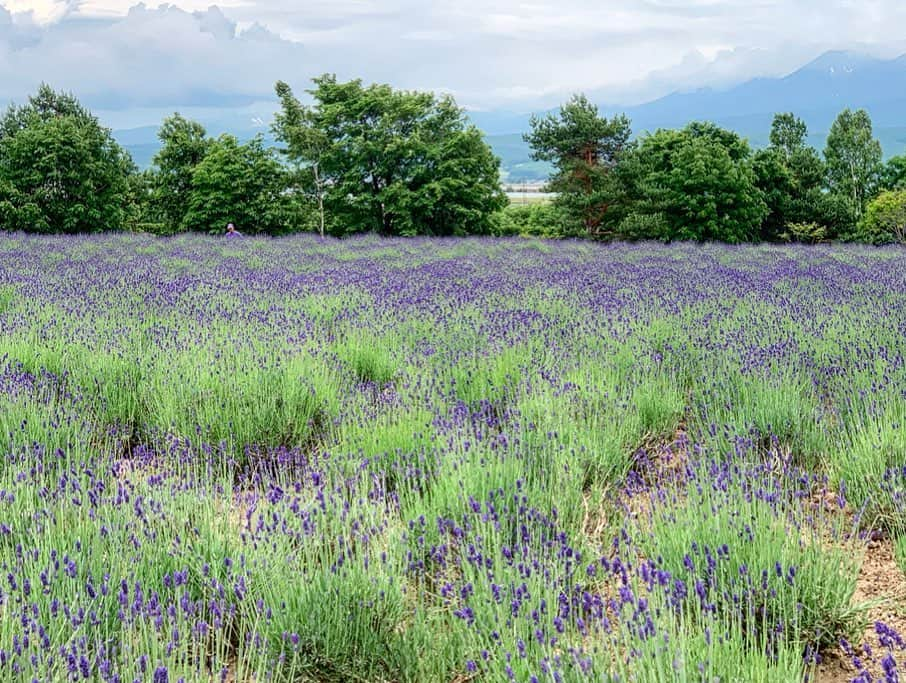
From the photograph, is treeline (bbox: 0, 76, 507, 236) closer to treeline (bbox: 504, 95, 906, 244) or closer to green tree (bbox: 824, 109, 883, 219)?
treeline (bbox: 504, 95, 906, 244)

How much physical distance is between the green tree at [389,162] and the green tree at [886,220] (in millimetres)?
15642

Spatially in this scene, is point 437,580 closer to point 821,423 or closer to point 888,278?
point 821,423

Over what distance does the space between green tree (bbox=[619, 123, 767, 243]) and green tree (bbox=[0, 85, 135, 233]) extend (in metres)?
19.5

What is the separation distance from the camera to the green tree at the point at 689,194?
89.9 feet

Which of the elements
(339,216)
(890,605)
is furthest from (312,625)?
(339,216)

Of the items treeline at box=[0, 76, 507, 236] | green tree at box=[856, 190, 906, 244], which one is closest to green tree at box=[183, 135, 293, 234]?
treeline at box=[0, 76, 507, 236]

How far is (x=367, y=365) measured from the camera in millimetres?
4855

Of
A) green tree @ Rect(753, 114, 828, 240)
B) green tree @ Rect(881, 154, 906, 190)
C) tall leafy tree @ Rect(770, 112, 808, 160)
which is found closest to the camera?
green tree @ Rect(753, 114, 828, 240)

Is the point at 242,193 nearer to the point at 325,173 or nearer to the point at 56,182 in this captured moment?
the point at 325,173

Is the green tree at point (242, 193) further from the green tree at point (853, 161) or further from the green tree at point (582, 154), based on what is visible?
the green tree at point (853, 161)

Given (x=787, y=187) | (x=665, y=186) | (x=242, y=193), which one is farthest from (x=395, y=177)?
(x=787, y=187)

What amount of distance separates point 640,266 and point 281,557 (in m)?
9.50

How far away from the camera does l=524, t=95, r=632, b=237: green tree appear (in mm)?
28625

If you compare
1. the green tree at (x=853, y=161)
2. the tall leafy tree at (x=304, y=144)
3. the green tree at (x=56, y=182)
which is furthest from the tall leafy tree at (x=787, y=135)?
the green tree at (x=56, y=182)
